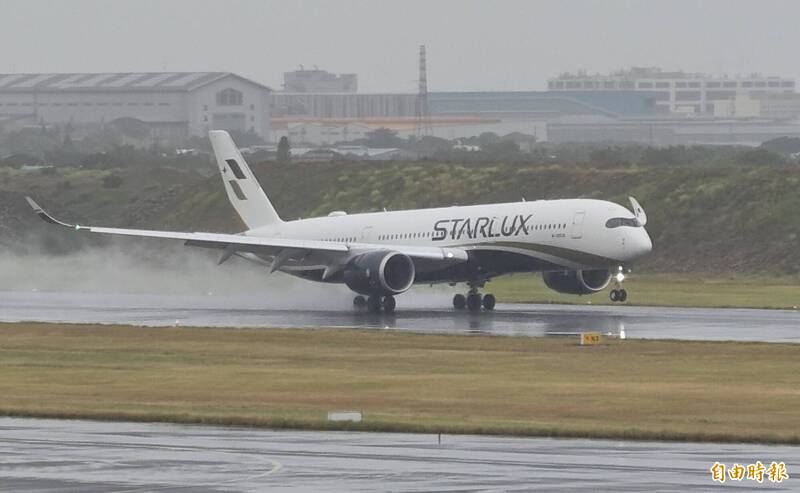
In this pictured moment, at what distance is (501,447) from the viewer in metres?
28.3

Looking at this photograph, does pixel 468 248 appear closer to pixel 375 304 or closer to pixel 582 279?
pixel 375 304

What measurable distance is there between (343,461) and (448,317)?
35.1 metres

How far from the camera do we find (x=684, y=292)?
7544 centimetres

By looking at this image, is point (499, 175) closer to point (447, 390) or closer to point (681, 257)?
point (681, 257)

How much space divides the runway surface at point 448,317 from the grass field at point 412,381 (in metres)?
3.20

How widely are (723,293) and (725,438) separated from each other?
45543mm

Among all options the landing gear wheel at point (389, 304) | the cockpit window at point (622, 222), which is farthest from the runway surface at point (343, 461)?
the cockpit window at point (622, 222)

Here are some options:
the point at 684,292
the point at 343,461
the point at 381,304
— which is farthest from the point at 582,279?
the point at 343,461

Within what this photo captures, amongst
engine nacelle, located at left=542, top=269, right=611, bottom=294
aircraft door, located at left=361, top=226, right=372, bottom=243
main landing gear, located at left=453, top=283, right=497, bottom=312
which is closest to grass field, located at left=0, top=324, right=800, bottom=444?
main landing gear, located at left=453, top=283, right=497, bottom=312

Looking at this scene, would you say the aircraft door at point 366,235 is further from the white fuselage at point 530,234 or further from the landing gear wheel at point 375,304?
the landing gear wheel at point 375,304

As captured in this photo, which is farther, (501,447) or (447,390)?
(447,390)

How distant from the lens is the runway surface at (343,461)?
79.4 ft

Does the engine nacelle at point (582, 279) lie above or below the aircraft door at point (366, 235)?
below

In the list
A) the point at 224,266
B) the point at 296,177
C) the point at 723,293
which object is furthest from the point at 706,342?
the point at 296,177
